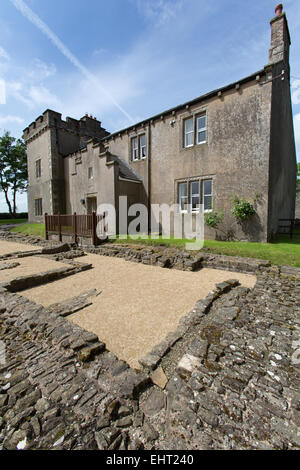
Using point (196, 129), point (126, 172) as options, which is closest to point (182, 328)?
point (196, 129)

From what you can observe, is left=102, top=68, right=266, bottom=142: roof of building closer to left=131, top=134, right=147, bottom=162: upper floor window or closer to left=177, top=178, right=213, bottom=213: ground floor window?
left=131, top=134, right=147, bottom=162: upper floor window

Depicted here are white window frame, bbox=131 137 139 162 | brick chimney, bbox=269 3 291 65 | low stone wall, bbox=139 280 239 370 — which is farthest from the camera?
white window frame, bbox=131 137 139 162

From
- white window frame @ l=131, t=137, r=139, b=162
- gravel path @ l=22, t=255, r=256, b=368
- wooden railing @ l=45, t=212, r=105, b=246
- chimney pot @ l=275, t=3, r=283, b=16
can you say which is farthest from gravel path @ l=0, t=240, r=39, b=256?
chimney pot @ l=275, t=3, r=283, b=16

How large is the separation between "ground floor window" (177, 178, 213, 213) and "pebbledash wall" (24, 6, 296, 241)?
0.28 m

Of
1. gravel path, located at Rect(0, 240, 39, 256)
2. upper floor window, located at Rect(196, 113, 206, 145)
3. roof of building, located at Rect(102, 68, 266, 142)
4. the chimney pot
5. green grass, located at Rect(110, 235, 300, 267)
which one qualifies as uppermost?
the chimney pot

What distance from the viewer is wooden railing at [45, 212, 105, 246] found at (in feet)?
40.5

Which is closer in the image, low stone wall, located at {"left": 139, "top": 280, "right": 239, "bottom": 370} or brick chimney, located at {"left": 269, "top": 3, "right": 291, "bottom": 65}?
low stone wall, located at {"left": 139, "top": 280, "right": 239, "bottom": 370}

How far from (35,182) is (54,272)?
21100mm

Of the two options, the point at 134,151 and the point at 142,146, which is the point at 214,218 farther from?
the point at 134,151

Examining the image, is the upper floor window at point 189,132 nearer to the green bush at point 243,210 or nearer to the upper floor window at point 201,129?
the upper floor window at point 201,129

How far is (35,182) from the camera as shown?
2378 cm

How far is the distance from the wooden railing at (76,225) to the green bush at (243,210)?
8329 mm

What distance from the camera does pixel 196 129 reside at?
41.2ft

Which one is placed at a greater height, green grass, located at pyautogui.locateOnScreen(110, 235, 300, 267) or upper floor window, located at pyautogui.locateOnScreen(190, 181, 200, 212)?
upper floor window, located at pyautogui.locateOnScreen(190, 181, 200, 212)
